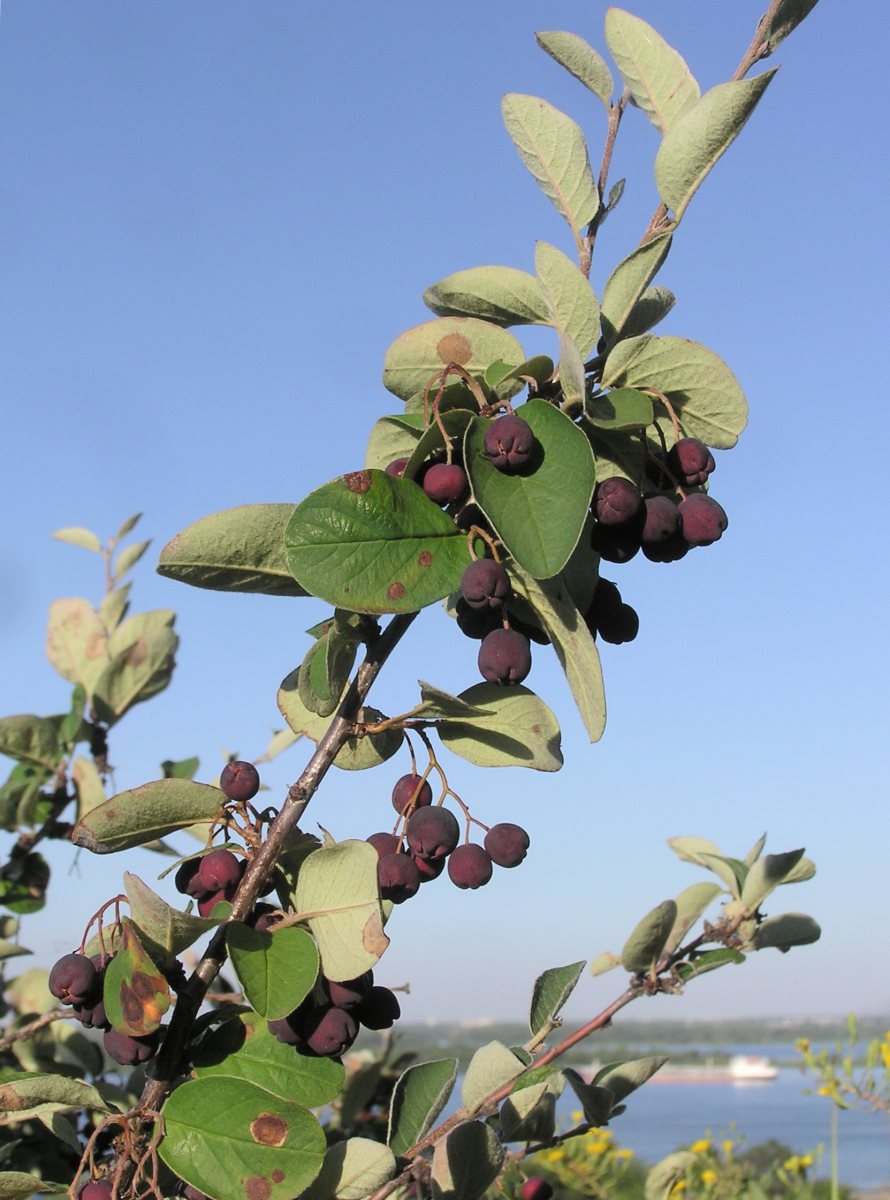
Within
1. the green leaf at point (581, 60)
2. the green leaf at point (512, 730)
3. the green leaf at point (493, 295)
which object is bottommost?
the green leaf at point (512, 730)

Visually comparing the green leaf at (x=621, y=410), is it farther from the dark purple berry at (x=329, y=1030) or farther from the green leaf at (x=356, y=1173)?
the green leaf at (x=356, y=1173)

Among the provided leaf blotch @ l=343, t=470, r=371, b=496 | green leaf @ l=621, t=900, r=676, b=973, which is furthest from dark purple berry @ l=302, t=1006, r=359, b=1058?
green leaf @ l=621, t=900, r=676, b=973

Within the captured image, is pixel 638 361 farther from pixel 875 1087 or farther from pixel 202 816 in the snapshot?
pixel 875 1087

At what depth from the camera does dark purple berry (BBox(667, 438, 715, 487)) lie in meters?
1.21

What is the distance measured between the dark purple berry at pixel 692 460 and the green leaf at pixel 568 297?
15cm

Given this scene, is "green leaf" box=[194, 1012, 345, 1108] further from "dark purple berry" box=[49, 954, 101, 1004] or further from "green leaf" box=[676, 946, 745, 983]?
"green leaf" box=[676, 946, 745, 983]

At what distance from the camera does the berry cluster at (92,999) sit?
1.12 meters

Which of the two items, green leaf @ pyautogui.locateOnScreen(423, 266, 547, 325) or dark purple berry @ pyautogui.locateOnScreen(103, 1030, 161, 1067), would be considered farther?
green leaf @ pyautogui.locateOnScreen(423, 266, 547, 325)

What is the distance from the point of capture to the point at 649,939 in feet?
6.81

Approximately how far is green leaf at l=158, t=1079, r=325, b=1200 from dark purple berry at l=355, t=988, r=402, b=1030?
11 centimetres

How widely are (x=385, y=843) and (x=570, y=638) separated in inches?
11.4

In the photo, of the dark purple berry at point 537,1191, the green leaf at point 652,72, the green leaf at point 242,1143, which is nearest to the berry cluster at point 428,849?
the green leaf at point 242,1143

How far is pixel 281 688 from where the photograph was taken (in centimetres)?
136

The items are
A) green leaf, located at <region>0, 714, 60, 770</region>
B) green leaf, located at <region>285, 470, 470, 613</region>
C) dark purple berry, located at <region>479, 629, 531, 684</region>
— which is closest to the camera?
green leaf, located at <region>285, 470, 470, 613</region>
